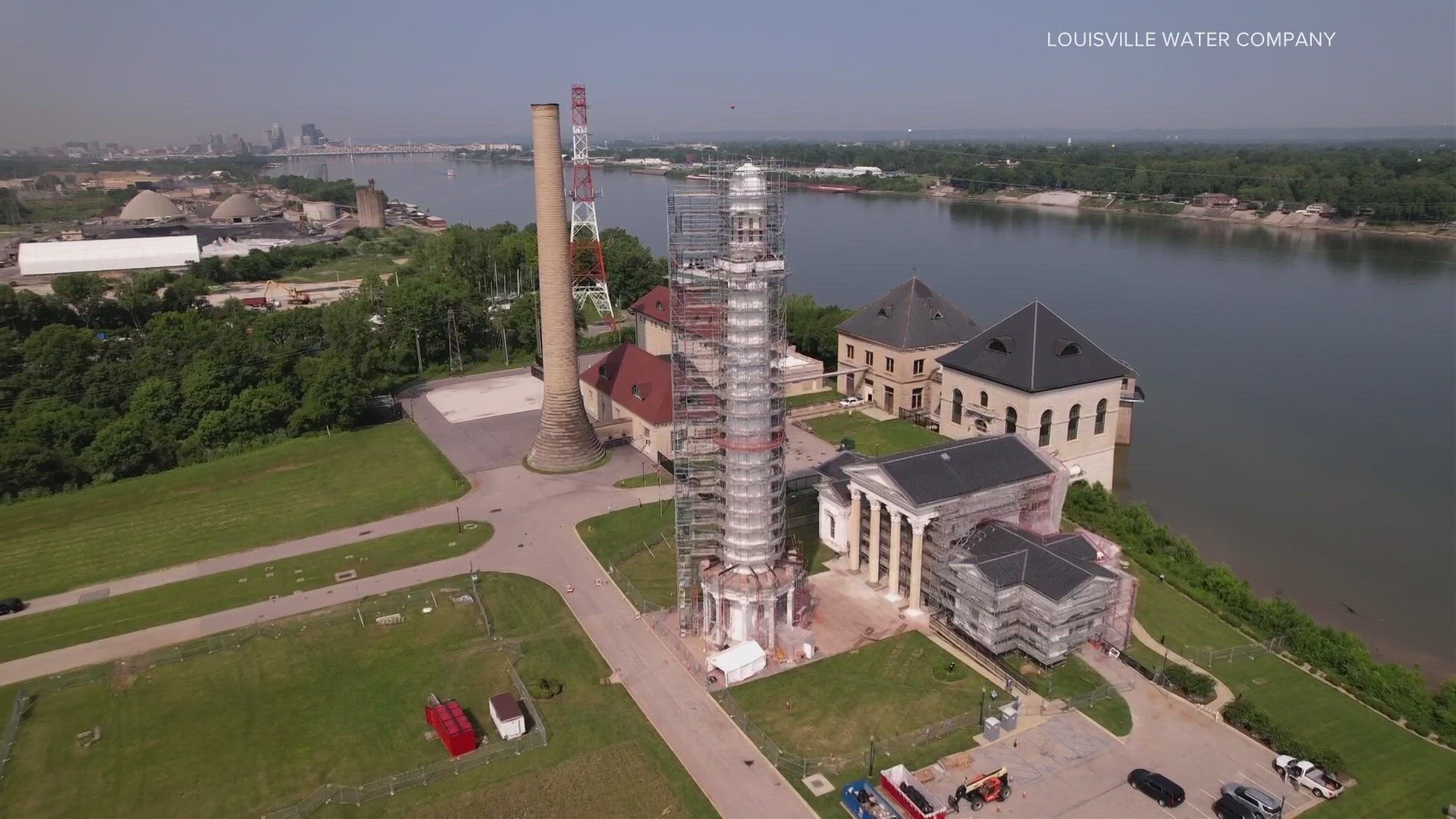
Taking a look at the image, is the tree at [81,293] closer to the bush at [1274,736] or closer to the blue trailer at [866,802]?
the blue trailer at [866,802]

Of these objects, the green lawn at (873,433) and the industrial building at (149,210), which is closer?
the green lawn at (873,433)

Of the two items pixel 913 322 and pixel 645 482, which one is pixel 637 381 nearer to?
pixel 645 482

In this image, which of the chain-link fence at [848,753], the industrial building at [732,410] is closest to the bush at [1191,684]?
the chain-link fence at [848,753]

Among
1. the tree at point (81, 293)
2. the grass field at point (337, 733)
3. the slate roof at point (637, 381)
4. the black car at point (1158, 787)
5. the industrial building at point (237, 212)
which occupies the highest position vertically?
the industrial building at point (237, 212)

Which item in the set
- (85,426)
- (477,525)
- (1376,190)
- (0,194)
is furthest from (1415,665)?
(0,194)

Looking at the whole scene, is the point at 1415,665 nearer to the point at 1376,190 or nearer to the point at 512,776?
the point at 512,776

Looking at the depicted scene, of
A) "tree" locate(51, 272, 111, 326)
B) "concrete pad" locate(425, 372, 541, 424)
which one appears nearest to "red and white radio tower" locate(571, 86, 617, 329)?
"concrete pad" locate(425, 372, 541, 424)
